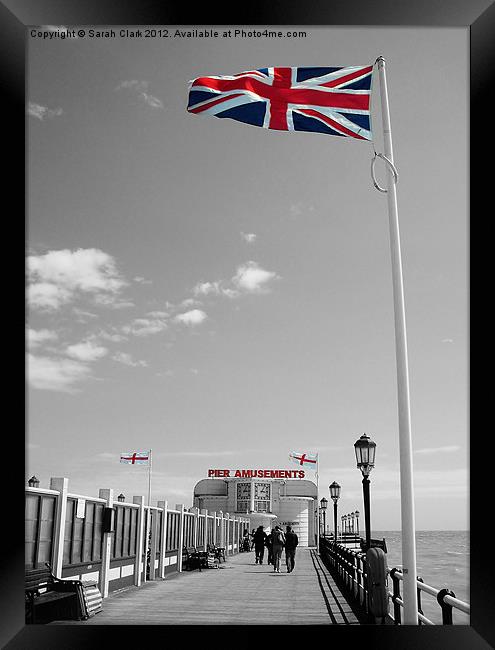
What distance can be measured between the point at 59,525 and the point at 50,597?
79.6 inches

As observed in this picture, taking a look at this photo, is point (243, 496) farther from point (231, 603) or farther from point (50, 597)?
point (50, 597)

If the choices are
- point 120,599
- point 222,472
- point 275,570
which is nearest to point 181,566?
point 275,570

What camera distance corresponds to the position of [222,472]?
72.9 meters

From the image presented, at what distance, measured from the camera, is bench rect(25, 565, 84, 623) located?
969 centimetres

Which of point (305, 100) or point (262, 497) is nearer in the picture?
point (305, 100)

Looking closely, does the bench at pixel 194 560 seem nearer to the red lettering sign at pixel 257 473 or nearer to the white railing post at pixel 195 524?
the white railing post at pixel 195 524

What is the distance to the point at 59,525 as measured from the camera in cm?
1199

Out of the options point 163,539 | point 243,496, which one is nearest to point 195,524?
point 163,539

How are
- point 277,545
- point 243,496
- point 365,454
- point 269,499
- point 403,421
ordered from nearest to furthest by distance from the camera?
point 403,421 → point 365,454 → point 277,545 → point 269,499 → point 243,496

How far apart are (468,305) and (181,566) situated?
1847 centimetres

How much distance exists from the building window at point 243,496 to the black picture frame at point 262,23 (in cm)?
6230

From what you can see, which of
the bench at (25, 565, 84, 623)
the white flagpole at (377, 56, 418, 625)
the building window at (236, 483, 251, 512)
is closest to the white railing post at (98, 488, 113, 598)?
the bench at (25, 565, 84, 623)

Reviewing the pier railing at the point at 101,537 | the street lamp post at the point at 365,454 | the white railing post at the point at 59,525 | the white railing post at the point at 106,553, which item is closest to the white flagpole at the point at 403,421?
the street lamp post at the point at 365,454

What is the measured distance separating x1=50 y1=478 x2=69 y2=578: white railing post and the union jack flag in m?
6.69
